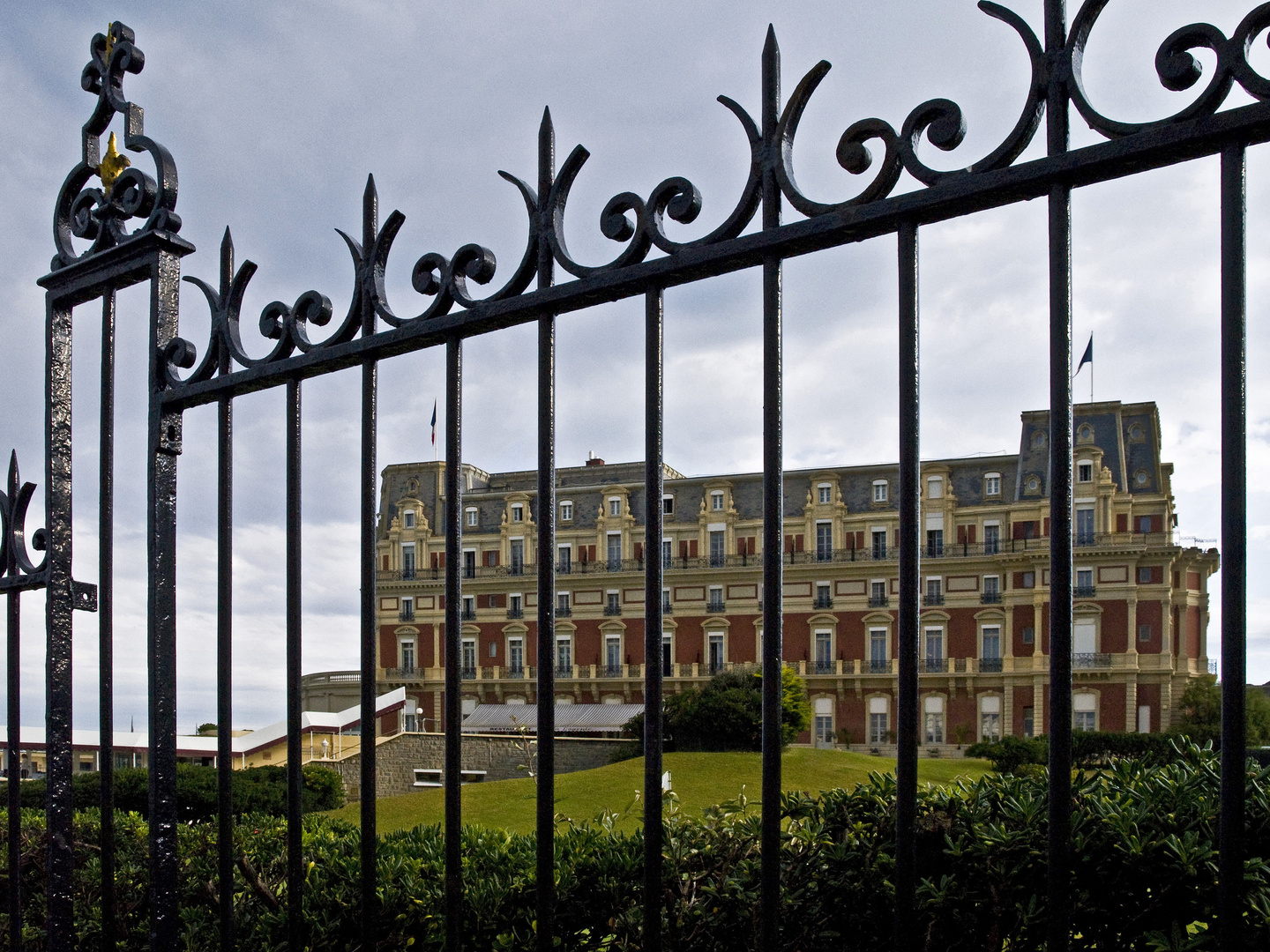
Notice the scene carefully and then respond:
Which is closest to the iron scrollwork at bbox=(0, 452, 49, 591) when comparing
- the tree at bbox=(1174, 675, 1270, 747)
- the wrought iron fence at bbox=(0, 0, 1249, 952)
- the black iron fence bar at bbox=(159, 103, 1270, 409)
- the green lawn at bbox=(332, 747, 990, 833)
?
the wrought iron fence at bbox=(0, 0, 1249, 952)

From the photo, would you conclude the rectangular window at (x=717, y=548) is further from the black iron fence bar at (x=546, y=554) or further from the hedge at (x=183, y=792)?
the black iron fence bar at (x=546, y=554)

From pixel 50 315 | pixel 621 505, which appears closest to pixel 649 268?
pixel 50 315

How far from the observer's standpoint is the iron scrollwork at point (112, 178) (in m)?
2.38

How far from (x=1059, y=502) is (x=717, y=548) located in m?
29.0

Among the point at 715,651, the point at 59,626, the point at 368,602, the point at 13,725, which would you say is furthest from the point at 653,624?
the point at 715,651

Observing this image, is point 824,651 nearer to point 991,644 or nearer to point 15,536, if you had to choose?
point 991,644

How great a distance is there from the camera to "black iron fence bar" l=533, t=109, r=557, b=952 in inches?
64.0

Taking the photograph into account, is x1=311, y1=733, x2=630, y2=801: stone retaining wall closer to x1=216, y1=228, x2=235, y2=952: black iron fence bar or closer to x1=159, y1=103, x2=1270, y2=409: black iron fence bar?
x1=216, y1=228, x2=235, y2=952: black iron fence bar

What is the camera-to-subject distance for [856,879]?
1919mm

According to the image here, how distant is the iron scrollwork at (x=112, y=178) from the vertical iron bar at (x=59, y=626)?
0.22 m

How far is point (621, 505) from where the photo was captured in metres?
31.0

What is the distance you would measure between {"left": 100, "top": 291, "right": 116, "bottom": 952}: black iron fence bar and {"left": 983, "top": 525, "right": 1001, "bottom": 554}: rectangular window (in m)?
27.2

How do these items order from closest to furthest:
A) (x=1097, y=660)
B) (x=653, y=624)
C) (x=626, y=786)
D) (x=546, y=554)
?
(x=653, y=624)
(x=546, y=554)
(x=626, y=786)
(x=1097, y=660)

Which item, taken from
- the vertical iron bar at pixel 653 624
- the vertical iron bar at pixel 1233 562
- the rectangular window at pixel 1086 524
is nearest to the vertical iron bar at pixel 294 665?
the vertical iron bar at pixel 653 624
